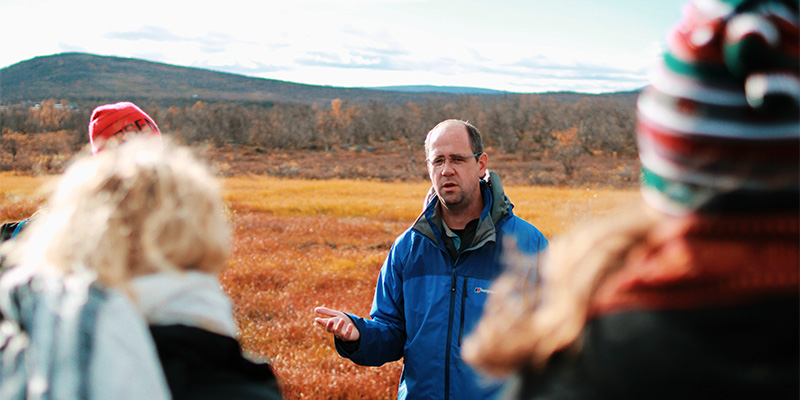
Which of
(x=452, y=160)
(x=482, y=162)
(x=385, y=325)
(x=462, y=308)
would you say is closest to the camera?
(x=462, y=308)

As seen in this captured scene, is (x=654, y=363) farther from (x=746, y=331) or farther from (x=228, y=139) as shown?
(x=228, y=139)

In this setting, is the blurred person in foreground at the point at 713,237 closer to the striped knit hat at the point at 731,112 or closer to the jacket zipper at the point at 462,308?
the striped knit hat at the point at 731,112

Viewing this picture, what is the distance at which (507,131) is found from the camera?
101 meters

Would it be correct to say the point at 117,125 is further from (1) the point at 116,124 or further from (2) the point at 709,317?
(2) the point at 709,317

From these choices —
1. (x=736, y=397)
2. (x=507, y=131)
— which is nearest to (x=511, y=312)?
(x=736, y=397)

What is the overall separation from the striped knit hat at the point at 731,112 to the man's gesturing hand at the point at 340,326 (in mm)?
2483

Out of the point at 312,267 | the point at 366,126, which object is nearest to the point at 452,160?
the point at 312,267

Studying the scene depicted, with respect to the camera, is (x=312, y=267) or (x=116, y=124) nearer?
(x=116, y=124)

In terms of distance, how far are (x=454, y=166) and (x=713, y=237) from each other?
311 cm

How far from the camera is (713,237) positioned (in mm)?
986

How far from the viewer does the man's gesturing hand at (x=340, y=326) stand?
329 cm

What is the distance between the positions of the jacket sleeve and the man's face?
50 centimetres

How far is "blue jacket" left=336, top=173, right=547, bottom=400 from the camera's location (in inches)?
134

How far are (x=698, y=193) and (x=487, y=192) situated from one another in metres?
3.04
